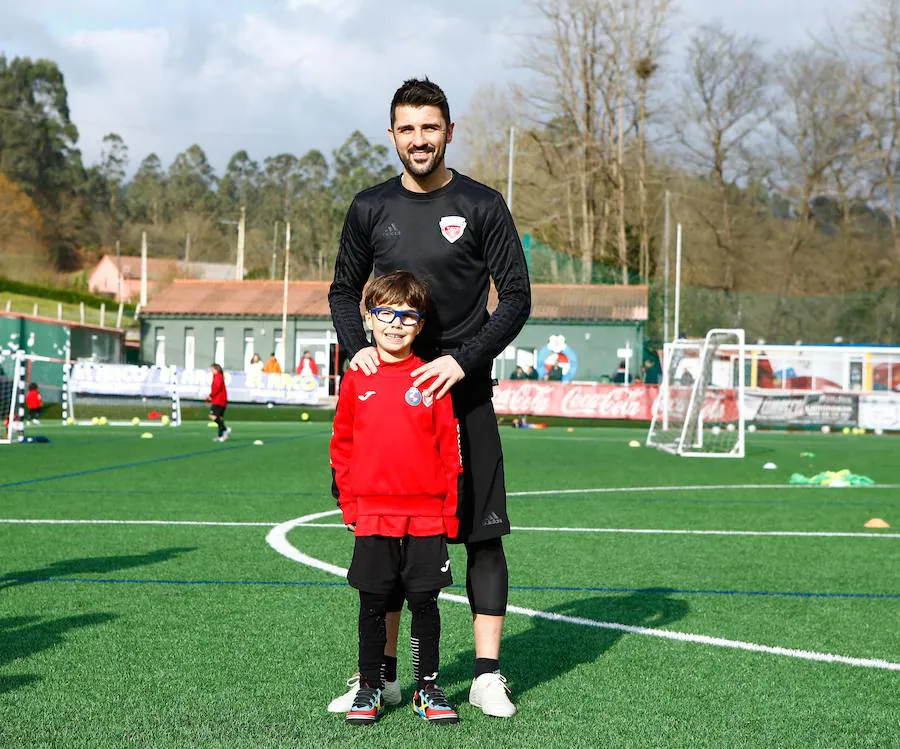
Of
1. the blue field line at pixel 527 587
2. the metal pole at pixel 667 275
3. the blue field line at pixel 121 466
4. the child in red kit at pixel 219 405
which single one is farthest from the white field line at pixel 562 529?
the metal pole at pixel 667 275

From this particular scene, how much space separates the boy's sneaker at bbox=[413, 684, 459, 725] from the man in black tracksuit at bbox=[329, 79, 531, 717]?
18 centimetres

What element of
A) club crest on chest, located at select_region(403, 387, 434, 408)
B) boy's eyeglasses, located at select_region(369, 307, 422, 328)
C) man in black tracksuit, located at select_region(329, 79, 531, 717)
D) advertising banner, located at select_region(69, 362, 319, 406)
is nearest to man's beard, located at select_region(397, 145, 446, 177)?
man in black tracksuit, located at select_region(329, 79, 531, 717)

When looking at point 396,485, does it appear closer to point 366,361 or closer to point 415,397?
point 415,397

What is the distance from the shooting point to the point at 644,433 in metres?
30.2

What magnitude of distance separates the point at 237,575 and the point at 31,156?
351ft

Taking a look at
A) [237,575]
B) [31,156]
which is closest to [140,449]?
[237,575]

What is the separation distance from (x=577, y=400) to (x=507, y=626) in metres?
30.0

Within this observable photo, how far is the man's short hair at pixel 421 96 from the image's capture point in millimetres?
4215

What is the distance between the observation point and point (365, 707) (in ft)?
13.1

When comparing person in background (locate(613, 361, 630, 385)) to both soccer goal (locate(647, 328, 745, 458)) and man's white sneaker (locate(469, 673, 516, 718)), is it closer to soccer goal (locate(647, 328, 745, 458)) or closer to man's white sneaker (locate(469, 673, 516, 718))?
soccer goal (locate(647, 328, 745, 458))

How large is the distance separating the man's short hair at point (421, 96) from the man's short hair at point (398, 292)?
1.92ft

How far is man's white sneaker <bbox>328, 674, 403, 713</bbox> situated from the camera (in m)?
4.09

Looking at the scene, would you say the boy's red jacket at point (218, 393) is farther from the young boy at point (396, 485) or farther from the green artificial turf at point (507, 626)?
the young boy at point (396, 485)

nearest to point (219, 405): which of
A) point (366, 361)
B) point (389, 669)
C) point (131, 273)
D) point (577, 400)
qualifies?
point (577, 400)
